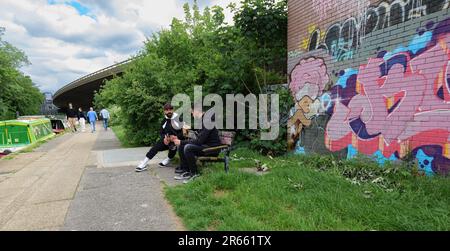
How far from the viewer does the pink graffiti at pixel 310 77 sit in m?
6.69

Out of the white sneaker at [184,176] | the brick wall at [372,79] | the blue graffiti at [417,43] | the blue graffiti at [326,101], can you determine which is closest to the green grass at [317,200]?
the white sneaker at [184,176]

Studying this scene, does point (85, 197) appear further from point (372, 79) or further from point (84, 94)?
point (84, 94)

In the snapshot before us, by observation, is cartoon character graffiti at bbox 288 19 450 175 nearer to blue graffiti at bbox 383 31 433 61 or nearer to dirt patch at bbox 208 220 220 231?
blue graffiti at bbox 383 31 433 61

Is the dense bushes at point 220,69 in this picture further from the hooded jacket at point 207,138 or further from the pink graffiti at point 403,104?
the pink graffiti at point 403,104

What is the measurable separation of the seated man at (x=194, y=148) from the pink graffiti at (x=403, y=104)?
104 inches

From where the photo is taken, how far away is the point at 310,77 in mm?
7023

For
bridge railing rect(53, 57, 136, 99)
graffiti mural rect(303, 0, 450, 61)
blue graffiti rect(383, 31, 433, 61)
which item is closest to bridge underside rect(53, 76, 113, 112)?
bridge railing rect(53, 57, 136, 99)

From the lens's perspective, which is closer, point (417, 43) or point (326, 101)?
point (417, 43)

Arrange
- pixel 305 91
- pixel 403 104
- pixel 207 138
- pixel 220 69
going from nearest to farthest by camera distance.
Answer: pixel 403 104
pixel 207 138
pixel 305 91
pixel 220 69

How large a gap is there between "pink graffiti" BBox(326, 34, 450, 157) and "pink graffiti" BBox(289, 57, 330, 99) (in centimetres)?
84

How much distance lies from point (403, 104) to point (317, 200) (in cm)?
237

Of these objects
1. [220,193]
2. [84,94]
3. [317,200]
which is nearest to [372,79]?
[317,200]

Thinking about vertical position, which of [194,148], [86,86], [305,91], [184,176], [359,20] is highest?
[86,86]
